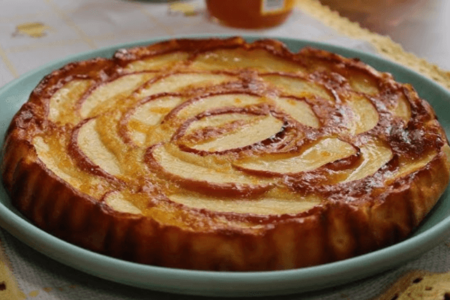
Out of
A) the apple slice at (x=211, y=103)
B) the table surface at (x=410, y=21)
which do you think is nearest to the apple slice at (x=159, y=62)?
the apple slice at (x=211, y=103)

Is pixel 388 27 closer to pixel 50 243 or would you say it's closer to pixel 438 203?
pixel 438 203

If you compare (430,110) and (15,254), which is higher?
(430,110)

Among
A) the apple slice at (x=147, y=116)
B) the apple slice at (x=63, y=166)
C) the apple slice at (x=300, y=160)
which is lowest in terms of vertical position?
the apple slice at (x=63, y=166)

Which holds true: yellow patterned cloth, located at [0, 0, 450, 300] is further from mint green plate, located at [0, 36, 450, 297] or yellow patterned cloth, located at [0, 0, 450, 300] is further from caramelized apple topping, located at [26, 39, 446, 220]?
caramelized apple topping, located at [26, 39, 446, 220]

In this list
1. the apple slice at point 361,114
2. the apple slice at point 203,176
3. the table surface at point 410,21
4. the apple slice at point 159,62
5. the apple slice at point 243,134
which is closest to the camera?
the apple slice at point 203,176

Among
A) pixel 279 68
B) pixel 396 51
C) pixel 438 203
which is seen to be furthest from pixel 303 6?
pixel 438 203

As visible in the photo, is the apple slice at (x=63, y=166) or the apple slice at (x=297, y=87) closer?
the apple slice at (x=63, y=166)

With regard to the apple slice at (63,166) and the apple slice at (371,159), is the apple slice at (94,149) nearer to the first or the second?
the apple slice at (63,166)
